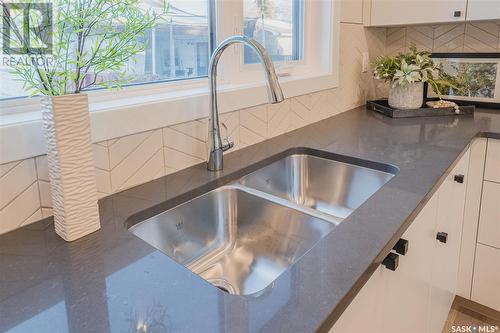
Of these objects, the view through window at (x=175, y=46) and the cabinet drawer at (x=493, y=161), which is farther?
the cabinet drawer at (x=493, y=161)

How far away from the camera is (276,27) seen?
5.48 feet

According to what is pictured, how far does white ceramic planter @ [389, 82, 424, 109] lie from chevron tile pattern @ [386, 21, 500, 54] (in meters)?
0.47

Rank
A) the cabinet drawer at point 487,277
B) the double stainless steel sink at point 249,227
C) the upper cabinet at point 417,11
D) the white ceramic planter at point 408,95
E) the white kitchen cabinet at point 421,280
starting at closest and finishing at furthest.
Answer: the white kitchen cabinet at point 421,280 < the double stainless steel sink at point 249,227 < the cabinet drawer at point 487,277 < the upper cabinet at point 417,11 < the white ceramic planter at point 408,95

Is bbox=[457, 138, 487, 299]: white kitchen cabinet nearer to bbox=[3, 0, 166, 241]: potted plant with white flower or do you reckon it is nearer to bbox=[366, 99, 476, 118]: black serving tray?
bbox=[366, 99, 476, 118]: black serving tray

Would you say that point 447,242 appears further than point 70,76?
Yes

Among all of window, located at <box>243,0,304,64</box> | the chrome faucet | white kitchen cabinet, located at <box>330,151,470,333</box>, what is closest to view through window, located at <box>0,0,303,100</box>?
window, located at <box>243,0,304,64</box>

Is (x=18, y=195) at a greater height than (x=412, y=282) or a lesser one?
greater

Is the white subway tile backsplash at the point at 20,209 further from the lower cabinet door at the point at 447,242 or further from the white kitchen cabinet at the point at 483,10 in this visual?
the white kitchen cabinet at the point at 483,10

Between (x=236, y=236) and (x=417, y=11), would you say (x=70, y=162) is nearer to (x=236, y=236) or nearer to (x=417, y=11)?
(x=236, y=236)

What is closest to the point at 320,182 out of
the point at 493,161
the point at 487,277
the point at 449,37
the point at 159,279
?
the point at 493,161

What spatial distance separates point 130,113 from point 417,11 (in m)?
1.57

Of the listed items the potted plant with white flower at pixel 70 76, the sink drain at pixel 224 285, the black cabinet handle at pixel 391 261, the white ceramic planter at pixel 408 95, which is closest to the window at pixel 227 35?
the potted plant with white flower at pixel 70 76

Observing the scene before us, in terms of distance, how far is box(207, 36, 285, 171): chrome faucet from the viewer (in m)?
0.95

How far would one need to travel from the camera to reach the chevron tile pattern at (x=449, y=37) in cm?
198
